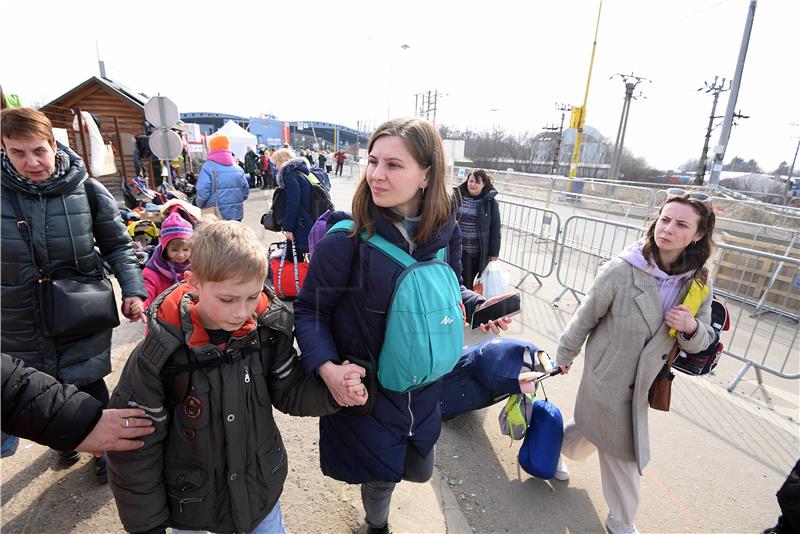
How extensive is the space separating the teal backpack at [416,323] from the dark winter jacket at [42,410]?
1080mm

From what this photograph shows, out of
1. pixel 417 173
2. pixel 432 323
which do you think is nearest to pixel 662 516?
pixel 432 323

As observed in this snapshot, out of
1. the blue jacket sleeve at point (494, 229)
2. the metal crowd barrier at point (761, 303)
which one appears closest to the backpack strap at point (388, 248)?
the blue jacket sleeve at point (494, 229)

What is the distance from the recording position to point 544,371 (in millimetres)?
2752

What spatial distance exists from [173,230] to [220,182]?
4.05 meters

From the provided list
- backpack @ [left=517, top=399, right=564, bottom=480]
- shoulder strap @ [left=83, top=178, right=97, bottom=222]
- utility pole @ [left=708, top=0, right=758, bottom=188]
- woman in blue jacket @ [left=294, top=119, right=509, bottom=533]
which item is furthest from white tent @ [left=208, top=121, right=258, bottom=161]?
woman in blue jacket @ [left=294, top=119, right=509, bottom=533]

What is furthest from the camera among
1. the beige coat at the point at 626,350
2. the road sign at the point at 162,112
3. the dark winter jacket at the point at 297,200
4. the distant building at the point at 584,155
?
the distant building at the point at 584,155

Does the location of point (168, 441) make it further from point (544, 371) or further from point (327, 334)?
point (544, 371)

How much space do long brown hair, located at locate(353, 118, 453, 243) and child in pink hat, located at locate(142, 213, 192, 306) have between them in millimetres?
1674

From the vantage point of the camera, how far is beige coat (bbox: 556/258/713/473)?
2299 mm

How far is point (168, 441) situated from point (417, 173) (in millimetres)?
1446

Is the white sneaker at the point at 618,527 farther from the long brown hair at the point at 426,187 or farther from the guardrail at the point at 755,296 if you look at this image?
the guardrail at the point at 755,296

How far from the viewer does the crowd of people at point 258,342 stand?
1.48 meters

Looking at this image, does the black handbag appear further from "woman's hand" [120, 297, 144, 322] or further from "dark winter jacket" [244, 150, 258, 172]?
"dark winter jacket" [244, 150, 258, 172]

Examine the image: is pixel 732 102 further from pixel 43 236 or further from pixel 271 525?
pixel 43 236
